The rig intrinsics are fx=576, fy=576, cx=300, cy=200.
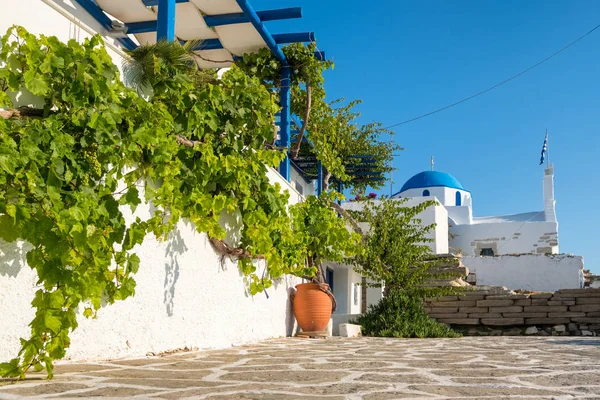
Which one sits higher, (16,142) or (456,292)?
(16,142)

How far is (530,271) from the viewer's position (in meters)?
14.9

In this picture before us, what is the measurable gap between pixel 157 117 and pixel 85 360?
5.34ft

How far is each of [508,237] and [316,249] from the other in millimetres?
14385

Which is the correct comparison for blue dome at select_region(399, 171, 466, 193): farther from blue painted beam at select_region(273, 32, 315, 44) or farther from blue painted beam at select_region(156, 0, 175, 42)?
blue painted beam at select_region(156, 0, 175, 42)

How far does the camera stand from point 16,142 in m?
2.86

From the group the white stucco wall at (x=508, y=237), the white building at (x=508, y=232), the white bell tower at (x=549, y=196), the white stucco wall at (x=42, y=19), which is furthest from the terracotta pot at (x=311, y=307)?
the white bell tower at (x=549, y=196)

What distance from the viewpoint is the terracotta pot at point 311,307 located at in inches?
290

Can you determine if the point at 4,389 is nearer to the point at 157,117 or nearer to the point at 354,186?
the point at 157,117

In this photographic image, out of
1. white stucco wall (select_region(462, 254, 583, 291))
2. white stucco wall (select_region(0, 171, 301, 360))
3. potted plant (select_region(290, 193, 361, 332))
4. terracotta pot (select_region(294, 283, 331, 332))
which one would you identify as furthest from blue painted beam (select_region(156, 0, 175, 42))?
white stucco wall (select_region(462, 254, 583, 291))

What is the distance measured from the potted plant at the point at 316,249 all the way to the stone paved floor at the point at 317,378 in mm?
2690

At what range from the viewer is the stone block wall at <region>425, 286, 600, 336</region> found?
1116 cm

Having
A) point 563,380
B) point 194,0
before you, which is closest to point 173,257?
point 563,380

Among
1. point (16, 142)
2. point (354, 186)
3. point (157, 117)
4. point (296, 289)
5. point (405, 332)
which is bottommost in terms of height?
point (405, 332)

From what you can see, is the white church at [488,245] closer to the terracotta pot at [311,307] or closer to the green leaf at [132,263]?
the terracotta pot at [311,307]
